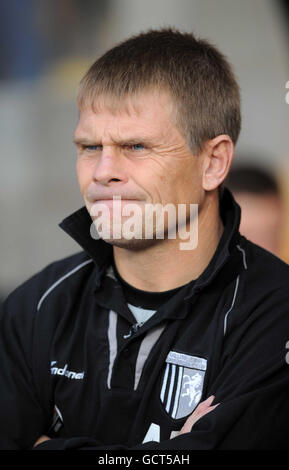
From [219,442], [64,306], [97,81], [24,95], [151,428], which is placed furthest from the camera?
[24,95]

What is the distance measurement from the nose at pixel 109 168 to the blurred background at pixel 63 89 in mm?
3210

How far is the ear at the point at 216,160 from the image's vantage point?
235 centimetres

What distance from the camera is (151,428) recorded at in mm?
2180

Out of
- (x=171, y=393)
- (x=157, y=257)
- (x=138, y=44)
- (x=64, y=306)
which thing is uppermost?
(x=138, y=44)

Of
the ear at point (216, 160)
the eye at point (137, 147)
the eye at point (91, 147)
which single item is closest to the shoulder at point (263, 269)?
the ear at point (216, 160)

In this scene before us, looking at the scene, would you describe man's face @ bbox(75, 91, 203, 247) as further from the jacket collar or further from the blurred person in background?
the blurred person in background

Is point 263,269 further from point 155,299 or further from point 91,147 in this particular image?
point 91,147

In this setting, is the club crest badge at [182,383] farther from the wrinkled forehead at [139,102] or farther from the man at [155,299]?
the wrinkled forehead at [139,102]

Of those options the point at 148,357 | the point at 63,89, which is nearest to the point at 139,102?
the point at 148,357

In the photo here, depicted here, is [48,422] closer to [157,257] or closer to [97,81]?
[157,257]

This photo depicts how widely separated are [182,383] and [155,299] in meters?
0.33

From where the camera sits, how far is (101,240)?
8.36 feet

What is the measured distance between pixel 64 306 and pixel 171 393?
544 millimetres

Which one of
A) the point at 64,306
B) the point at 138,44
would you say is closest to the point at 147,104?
the point at 138,44
